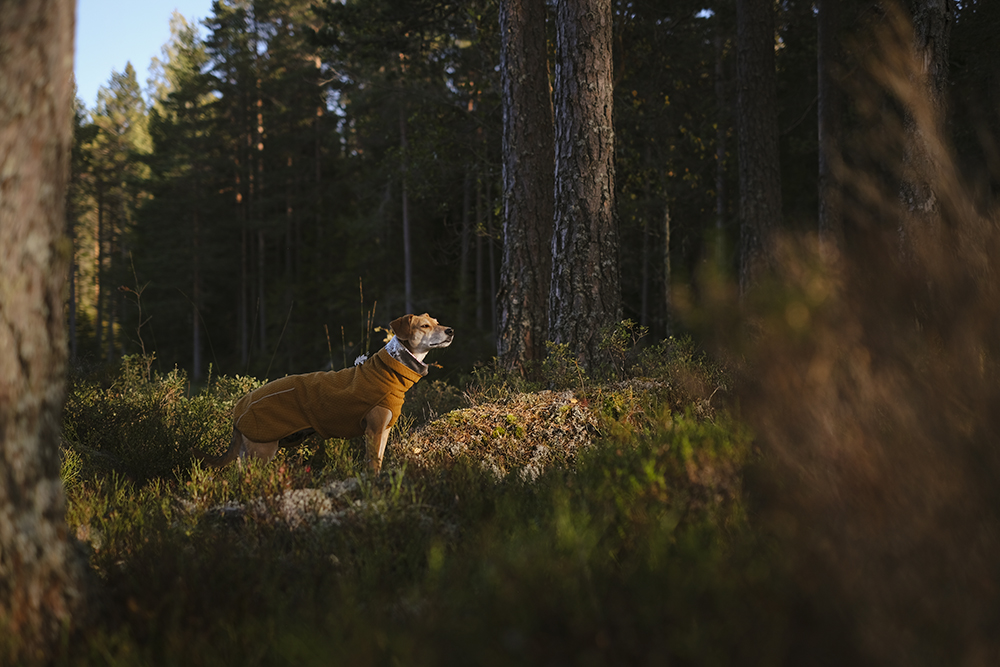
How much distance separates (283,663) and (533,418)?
3.22 metres

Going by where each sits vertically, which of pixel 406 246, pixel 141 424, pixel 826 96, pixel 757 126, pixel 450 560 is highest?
pixel 826 96

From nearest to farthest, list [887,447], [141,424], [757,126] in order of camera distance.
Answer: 1. [887,447]
2. [141,424]
3. [757,126]

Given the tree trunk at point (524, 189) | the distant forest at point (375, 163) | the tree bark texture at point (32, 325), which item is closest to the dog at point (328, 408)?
the tree bark texture at point (32, 325)

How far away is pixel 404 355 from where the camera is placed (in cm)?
Answer: 513

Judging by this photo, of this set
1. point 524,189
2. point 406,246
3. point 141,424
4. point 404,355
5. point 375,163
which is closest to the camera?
point 404,355

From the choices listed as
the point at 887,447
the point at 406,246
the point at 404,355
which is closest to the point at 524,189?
the point at 404,355

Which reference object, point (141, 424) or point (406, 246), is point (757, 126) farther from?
point (406, 246)

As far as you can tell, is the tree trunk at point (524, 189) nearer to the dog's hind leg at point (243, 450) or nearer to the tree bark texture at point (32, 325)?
the dog's hind leg at point (243, 450)

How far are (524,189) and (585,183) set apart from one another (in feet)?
5.70

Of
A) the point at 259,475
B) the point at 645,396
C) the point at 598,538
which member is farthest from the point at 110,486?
the point at 645,396

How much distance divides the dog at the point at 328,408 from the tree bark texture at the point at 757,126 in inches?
336

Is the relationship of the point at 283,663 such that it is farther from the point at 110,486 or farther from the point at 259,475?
the point at 110,486

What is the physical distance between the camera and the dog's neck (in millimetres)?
5062

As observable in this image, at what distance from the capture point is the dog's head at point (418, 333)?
17.3 ft
